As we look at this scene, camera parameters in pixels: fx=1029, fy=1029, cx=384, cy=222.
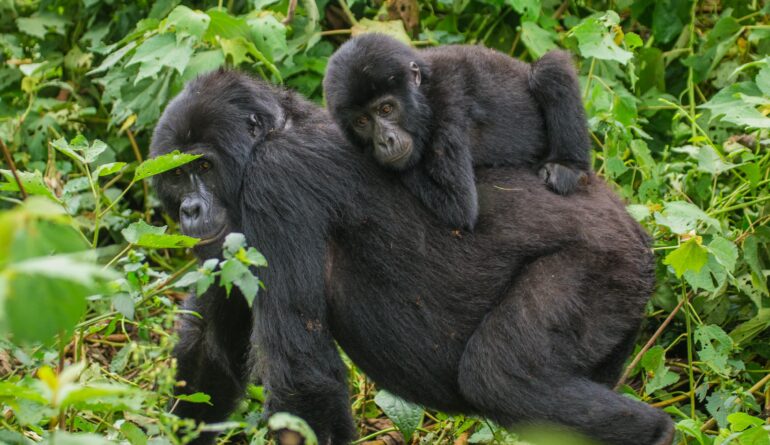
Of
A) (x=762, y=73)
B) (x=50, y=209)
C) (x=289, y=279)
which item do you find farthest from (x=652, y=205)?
(x=50, y=209)

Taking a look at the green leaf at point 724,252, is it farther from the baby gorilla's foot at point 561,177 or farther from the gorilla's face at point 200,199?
the gorilla's face at point 200,199

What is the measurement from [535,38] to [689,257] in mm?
2123

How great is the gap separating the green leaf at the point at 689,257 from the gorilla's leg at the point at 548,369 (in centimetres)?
30

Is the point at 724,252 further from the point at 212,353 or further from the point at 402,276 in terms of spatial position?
the point at 212,353

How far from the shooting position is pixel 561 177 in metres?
3.93

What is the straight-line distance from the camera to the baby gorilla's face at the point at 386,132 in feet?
12.6

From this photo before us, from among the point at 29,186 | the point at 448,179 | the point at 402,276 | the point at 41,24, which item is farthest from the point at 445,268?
the point at 41,24

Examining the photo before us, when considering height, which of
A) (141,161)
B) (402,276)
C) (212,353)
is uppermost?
(402,276)

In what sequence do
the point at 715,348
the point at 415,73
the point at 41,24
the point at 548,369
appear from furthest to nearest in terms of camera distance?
1. the point at 41,24
2. the point at 715,348
3. the point at 415,73
4. the point at 548,369

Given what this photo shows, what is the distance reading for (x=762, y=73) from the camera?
4.38 m

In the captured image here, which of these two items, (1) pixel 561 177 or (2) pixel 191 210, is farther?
(1) pixel 561 177

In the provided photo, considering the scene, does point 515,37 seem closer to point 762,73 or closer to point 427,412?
point 762,73

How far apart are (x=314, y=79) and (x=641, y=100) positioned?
5.96ft

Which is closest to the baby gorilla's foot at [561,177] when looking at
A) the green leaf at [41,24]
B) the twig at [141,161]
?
the twig at [141,161]
